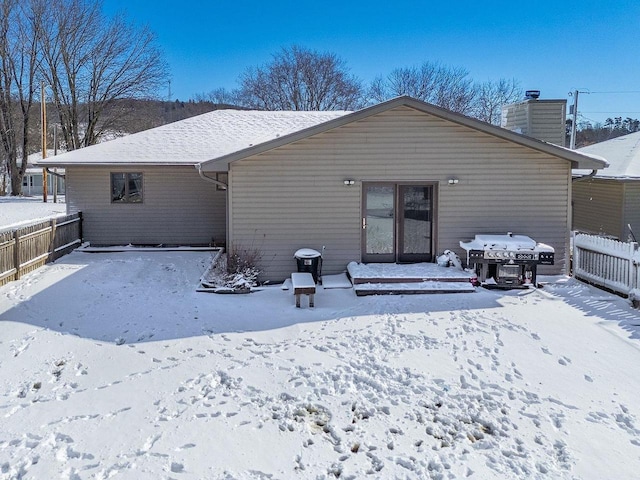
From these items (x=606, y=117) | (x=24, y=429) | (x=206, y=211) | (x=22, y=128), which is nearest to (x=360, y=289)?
(x=24, y=429)

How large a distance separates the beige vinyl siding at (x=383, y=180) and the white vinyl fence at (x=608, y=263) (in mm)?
541

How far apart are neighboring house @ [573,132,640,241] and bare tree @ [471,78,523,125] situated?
27030 millimetres

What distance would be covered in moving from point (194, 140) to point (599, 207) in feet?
43.8

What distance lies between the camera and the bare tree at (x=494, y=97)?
46.2 m

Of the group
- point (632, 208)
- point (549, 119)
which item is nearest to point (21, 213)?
point (549, 119)

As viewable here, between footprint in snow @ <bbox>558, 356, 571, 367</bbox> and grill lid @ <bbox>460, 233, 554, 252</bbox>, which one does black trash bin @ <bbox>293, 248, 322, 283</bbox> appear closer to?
grill lid @ <bbox>460, 233, 554, 252</bbox>

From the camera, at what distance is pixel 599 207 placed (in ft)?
58.0

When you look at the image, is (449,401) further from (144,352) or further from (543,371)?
(144,352)

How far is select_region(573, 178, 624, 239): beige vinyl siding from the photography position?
53.8 feet

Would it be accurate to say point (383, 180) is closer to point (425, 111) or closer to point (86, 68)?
point (425, 111)

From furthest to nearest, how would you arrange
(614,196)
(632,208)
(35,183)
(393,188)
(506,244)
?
(35,183)
(614,196)
(632,208)
(393,188)
(506,244)

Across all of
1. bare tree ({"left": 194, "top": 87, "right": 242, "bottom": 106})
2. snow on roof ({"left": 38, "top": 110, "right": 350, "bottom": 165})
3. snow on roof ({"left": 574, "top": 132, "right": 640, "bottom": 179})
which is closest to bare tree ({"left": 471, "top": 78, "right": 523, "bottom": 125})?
bare tree ({"left": 194, "top": 87, "right": 242, "bottom": 106})

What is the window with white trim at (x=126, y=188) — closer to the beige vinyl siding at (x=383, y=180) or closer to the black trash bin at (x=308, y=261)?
the beige vinyl siding at (x=383, y=180)

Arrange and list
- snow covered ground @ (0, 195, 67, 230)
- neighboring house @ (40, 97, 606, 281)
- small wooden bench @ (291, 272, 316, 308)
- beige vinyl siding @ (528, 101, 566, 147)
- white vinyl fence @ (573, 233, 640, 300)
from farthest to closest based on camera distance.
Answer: snow covered ground @ (0, 195, 67, 230) → beige vinyl siding @ (528, 101, 566, 147) → neighboring house @ (40, 97, 606, 281) → white vinyl fence @ (573, 233, 640, 300) → small wooden bench @ (291, 272, 316, 308)
